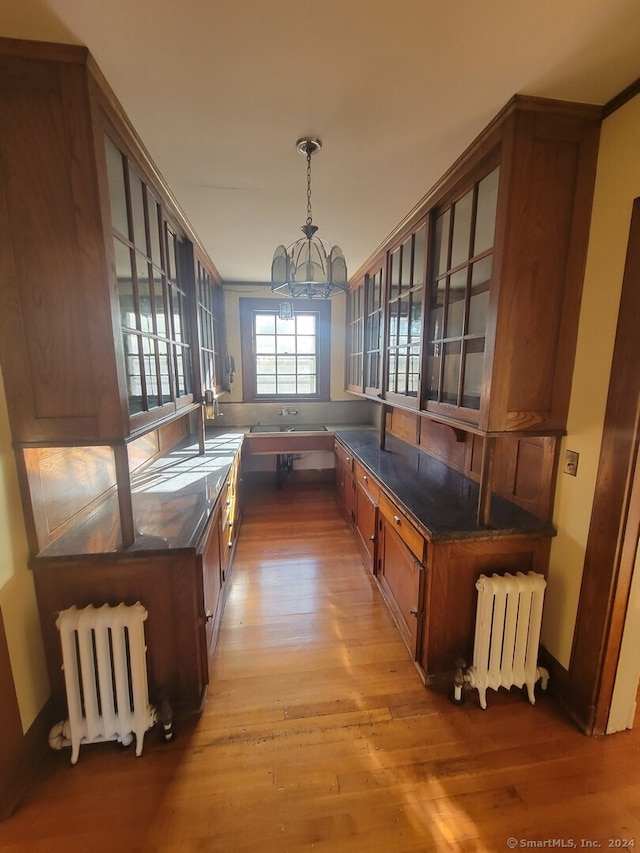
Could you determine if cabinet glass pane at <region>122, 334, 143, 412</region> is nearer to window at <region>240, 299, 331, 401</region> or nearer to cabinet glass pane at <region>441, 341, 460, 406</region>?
cabinet glass pane at <region>441, 341, 460, 406</region>

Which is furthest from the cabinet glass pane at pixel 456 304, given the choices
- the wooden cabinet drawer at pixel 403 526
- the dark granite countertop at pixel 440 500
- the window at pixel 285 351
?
the window at pixel 285 351

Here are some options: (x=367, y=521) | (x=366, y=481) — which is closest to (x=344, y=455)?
(x=366, y=481)

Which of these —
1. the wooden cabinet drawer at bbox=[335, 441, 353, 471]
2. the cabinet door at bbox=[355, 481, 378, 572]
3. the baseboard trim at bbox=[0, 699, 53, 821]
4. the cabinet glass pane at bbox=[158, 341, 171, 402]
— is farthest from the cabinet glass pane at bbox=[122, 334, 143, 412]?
the wooden cabinet drawer at bbox=[335, 441, 353, 471]

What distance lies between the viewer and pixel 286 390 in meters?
4.59

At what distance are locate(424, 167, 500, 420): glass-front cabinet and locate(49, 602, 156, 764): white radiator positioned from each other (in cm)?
171

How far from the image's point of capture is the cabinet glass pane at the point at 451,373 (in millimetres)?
1822

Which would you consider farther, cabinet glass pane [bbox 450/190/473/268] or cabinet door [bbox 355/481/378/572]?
cabinet door [bbox 355/481/378/572]

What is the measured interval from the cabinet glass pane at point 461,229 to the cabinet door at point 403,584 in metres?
1.52

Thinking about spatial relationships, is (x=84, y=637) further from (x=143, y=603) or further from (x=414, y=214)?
(x=414, y=214)

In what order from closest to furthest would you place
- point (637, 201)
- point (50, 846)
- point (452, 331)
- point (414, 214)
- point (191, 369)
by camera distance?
point (50, 846)
point (637, 201)
point (452, 331)
point (414, 214)
point (191, 369)

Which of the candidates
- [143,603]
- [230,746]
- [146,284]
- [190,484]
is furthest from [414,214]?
[230,746]

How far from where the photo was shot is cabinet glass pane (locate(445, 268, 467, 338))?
5.75 ft

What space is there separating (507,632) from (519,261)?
62.8 inches

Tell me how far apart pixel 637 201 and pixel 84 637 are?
2.57 m
